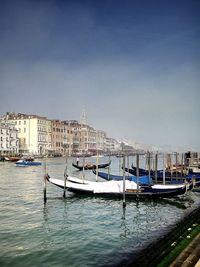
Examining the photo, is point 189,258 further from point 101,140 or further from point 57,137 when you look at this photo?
point 101,140

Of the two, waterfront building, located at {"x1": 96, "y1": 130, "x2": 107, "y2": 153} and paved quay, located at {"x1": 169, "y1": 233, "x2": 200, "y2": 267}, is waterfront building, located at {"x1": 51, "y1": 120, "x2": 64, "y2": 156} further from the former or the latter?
paved quay, located at {"x1": 169, "y1": 233, "x2": 200, "y2": 267}

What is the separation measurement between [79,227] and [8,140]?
175 feet

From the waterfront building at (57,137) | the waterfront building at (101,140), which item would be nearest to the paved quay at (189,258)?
the waterfront building at (57,137)

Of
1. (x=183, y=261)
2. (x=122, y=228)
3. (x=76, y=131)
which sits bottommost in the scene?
(x=122, y=228)

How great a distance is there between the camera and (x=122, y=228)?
945cm

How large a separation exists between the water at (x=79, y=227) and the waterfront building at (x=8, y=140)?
150 feet

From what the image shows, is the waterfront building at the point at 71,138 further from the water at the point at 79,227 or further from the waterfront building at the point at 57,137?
the water at the point at 79,227

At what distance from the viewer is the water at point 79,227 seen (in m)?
7.03

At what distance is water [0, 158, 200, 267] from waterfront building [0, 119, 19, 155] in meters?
45.8

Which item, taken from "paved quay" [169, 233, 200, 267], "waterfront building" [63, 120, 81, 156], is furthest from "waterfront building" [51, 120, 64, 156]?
"paved quay" [169, 233, 200, 267]

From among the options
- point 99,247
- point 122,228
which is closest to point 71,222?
point 122,228

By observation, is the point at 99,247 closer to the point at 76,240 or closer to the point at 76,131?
the point at 76,240

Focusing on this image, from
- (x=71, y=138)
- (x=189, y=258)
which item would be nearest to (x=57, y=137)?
(x=71, y=138)

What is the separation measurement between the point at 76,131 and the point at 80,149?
593 centimetres
